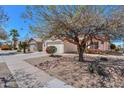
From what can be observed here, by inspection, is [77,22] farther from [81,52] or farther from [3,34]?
[3,34]

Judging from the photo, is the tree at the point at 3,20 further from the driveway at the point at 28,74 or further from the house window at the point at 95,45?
the house window at the point at 95,45

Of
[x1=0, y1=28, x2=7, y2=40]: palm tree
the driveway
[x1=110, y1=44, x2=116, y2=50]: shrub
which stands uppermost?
[x1=0, y1=28, x2=7, y2=40]: palm tree

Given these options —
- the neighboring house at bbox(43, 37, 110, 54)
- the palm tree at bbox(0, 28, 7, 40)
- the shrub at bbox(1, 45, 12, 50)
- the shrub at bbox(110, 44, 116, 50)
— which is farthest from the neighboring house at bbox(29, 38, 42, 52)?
the shrub at bbox(110, 44, 116, 50)

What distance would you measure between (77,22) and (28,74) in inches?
84.5

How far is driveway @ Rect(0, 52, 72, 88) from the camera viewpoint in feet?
18.7

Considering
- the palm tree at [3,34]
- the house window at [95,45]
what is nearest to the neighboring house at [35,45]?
the palm tree at [3,34]

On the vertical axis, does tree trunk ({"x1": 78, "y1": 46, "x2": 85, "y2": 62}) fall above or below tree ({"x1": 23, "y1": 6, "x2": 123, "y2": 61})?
below

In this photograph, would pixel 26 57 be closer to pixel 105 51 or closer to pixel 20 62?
pixel 20 62

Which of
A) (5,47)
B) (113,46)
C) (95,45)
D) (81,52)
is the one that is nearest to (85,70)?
(81,52)

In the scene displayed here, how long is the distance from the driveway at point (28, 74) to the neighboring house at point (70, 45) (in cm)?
48

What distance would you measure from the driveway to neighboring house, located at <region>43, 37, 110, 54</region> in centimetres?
48

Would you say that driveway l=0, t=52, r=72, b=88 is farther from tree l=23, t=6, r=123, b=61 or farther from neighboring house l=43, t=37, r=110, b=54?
tree l=23, t=6, r=123, b=61

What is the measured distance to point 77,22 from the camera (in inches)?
239
